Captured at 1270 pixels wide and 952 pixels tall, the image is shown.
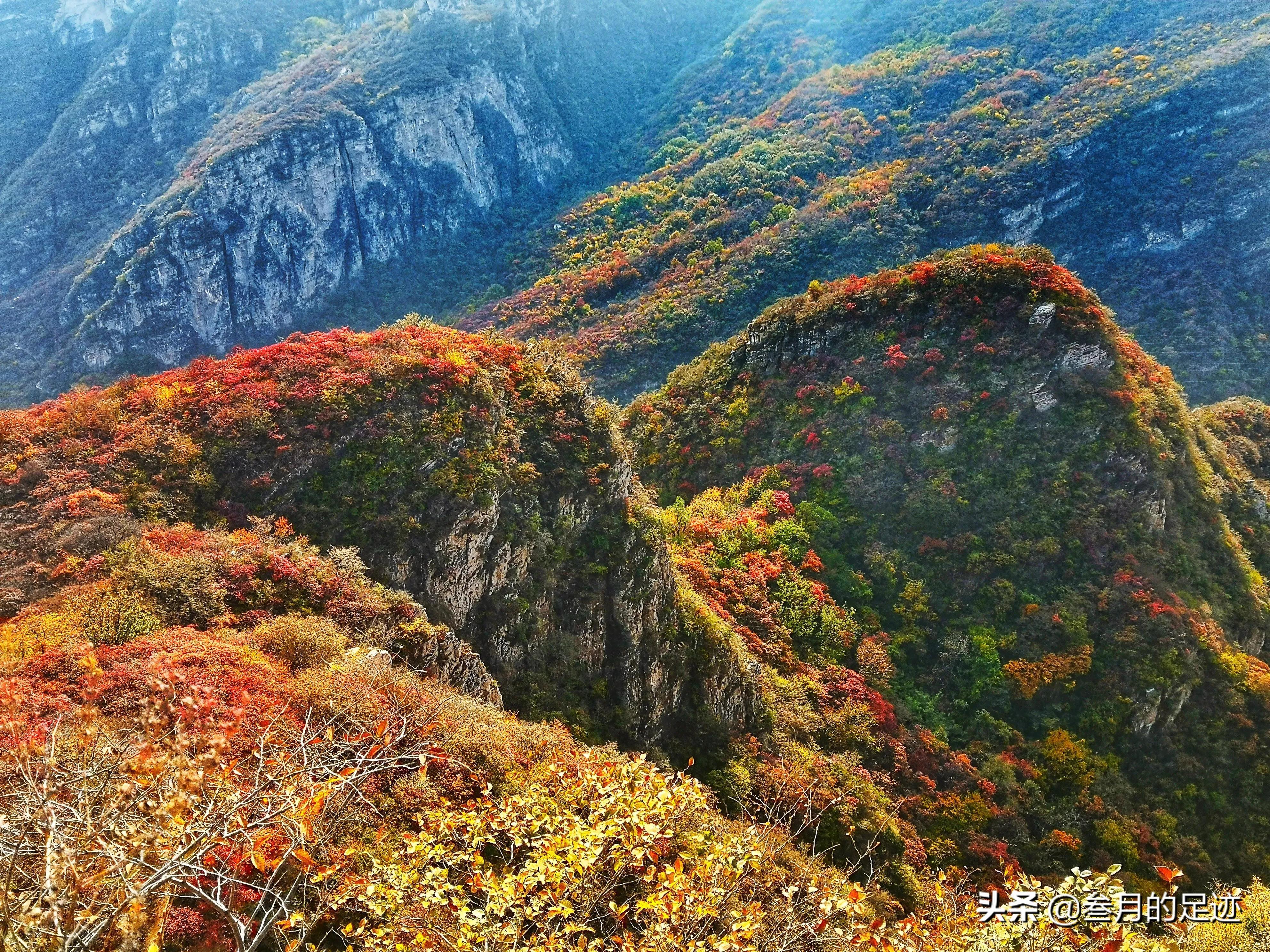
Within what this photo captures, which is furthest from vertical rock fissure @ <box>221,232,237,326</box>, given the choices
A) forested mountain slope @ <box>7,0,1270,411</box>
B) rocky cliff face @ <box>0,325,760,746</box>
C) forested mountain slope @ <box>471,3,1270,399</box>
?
rocky cliff face @ <box>0,325,760,746</box>

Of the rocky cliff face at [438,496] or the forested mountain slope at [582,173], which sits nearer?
the rocky cliff face at [438,496]

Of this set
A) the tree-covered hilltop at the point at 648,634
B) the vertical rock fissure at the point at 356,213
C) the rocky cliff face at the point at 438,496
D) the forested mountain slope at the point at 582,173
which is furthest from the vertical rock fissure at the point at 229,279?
the rocky cliff face at the point at 438,496

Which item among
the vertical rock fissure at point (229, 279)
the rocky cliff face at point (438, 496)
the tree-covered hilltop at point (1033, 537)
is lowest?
the tree-covered hilltop at point (1033, 537)

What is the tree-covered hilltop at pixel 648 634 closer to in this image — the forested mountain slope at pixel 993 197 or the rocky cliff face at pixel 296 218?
the forested mountain slope at pixel 993 197

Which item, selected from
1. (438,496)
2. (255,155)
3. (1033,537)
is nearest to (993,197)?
(1033,537)

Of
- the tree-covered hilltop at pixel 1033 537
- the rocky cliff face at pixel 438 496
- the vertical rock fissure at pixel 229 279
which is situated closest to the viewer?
the rocky cliff face at pixel 438 496

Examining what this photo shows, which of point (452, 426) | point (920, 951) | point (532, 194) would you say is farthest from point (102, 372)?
point (920, 951)

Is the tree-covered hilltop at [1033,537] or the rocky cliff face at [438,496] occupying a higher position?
the rocky cliff face at [438,496]

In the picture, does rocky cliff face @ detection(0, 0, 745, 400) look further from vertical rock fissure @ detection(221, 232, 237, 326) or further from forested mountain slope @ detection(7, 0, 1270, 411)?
forested mountain slope @ detection(7, 0, 1270, 411)
